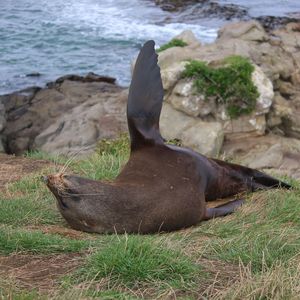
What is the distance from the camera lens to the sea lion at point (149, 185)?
4633mm

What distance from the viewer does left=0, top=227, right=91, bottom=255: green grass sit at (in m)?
4.01

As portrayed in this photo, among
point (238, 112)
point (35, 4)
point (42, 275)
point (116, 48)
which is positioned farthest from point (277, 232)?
point (35, 4)

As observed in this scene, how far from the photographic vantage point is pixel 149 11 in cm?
2109

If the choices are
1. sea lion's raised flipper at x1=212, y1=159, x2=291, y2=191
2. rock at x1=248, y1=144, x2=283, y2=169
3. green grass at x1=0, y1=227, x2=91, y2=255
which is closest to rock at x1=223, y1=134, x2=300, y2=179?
rock at x1=248, y1=144, x2=283, y2=169

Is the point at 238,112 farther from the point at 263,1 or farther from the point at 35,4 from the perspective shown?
the point at 35,4

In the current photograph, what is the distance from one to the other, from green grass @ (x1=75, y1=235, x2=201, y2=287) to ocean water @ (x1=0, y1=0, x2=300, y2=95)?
36.8 ft

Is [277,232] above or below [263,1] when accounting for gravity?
above

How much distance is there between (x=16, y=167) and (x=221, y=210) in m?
2.31

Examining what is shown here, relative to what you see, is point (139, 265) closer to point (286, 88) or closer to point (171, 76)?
point (171, 76)

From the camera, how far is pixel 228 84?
10336 millimetres

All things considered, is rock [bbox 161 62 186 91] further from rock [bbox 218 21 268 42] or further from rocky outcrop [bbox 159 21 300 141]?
rock [bbox 218 21 268 42]

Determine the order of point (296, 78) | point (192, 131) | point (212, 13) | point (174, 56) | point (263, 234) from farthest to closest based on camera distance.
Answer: point (212, 13) < point (296, 78) < point (174, 56) < point (192, 131) < point (263, 234)

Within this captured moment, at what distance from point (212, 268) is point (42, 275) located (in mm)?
871

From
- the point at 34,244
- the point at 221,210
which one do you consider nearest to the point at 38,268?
the point at 34,244
